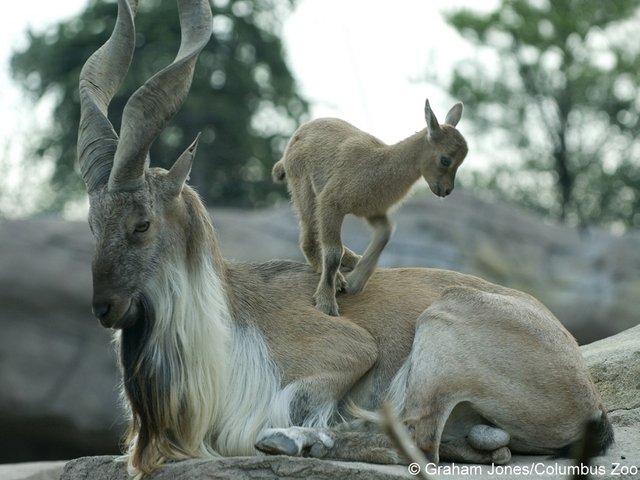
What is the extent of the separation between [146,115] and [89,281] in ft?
38.9

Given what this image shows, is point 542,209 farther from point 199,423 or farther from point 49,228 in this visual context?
point 199,423

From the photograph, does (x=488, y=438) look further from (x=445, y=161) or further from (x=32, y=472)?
(x=32, y=472)

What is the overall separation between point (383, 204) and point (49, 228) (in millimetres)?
12356

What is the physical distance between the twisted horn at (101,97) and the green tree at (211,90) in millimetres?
19882

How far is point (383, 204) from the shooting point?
718 centimetres

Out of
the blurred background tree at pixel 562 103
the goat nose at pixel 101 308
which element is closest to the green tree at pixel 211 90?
the blurred background tree at pixel 562 103

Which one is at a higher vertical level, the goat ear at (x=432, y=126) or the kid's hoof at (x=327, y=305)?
the goat ear at (x=432, y=126)

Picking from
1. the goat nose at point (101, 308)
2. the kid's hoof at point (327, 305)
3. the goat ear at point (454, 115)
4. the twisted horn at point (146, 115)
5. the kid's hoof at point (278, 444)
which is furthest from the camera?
the goat ear at point (454, 115)

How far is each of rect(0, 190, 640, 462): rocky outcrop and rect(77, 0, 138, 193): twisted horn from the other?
10.4 metres

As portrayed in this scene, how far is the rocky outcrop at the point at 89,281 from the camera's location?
57.7 ft

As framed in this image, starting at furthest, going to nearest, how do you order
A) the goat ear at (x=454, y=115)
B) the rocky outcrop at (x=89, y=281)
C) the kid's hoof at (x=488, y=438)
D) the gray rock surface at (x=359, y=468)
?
the rocky outcrop at (x=89, y=281)
the goat ear at (x=454, y=115)
the kid's hoof at (x=488, y=438)
the gray rock surface at (x=359, y=468)

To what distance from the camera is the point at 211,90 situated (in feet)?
95.6

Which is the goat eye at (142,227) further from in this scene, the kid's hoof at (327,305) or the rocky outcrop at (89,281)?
the rocky outcrop at (89,281)

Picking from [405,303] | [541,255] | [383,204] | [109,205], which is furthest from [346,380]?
[541,255]
